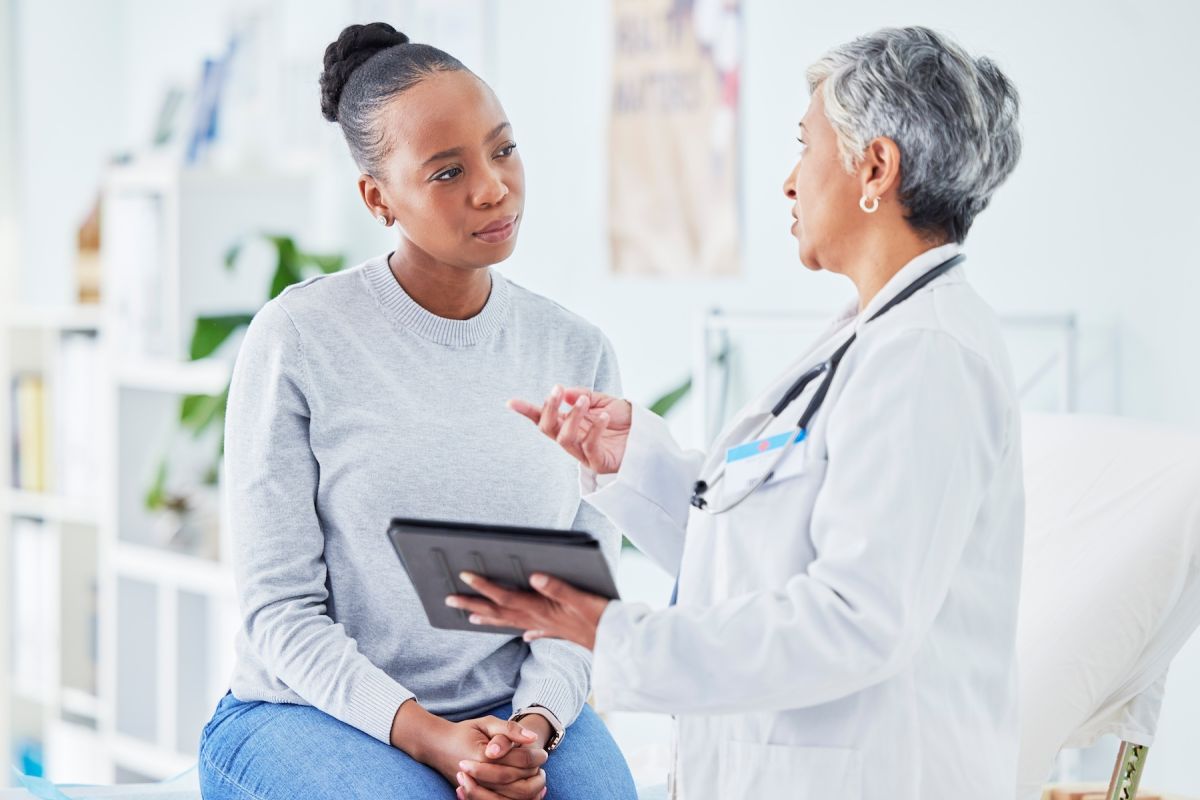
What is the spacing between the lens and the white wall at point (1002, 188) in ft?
6.44

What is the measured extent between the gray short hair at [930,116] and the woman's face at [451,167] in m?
0.44

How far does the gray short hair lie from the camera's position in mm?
1093

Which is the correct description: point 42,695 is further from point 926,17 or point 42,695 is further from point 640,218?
point 926,17

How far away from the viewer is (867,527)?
1014 millimetres

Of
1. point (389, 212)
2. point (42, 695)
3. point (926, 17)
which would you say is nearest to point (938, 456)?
point (389, 212)

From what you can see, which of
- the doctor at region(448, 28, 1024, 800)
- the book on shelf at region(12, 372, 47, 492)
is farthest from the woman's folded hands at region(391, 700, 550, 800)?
the book on shelf at region(12, 372, 47, 492)

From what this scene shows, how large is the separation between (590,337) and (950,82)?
24.1 inches

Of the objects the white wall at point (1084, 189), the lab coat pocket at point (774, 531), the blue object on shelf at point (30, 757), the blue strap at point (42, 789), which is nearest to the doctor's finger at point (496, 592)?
the lab coat pocket at point (774, 531)

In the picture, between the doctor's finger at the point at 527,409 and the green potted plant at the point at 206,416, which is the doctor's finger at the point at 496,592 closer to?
the doctor's finger at the point at 527,409

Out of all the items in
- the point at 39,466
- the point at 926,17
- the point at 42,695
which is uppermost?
the point at 926,17

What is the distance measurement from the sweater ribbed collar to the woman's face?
2.6 inches

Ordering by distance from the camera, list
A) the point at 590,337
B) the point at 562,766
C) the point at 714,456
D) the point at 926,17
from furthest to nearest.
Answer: the point at 926,17 < the point at 590,337 < the point at 562,766 < the point at 714,456

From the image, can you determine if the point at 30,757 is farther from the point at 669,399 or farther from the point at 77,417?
the point at 669,399

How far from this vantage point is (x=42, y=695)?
3.60 meters
